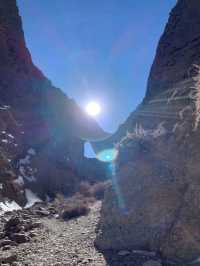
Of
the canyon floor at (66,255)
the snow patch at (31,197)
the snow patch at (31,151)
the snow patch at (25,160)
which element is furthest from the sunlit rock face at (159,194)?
the snow patch at (31,151)

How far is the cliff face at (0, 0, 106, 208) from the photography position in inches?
941

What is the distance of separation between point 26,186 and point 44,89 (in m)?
22.5

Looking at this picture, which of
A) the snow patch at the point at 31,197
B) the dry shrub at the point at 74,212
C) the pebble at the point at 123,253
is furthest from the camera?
the snow patch at the point at 31,197

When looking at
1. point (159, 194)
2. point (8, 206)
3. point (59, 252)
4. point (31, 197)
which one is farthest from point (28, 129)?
point (159, 194)

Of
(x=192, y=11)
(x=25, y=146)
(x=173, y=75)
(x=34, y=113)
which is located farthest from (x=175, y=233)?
(x=34, y=113)

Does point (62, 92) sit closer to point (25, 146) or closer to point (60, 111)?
point (60, 111)

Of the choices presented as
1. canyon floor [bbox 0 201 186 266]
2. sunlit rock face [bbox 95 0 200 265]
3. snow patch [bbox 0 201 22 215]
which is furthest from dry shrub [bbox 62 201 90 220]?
sunlit rock face [bbox 95 0 200 265]

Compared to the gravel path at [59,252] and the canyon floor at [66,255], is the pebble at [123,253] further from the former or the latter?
the gravel path at [59,252]

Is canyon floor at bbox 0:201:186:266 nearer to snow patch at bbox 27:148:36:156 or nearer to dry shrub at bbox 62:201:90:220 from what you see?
dry shrub at bbox 62:201:90:220

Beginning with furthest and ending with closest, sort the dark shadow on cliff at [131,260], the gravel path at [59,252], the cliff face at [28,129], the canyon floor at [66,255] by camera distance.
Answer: the cliff face at [28,129], the gravel path at [59,252], the canyon floor at [66,255], the dark shadow on cliff at [131,260]

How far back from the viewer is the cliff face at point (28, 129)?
23.9 m

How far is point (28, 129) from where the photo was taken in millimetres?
31578

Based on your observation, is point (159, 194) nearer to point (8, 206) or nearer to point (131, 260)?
point (131, 260)

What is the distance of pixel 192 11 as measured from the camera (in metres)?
16.3
